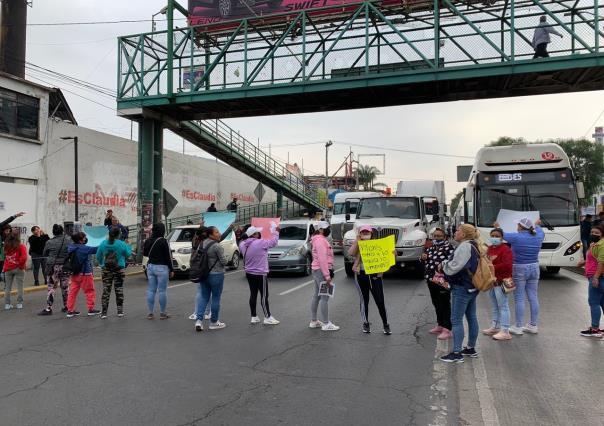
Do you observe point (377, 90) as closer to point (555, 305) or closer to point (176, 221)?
point (555, 305)

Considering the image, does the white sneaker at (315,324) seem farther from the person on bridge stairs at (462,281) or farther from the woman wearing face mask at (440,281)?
the person on bridge stairs at (462,281)

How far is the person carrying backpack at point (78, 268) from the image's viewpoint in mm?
9391

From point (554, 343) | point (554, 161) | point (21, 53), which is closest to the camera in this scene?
point (554, 343)

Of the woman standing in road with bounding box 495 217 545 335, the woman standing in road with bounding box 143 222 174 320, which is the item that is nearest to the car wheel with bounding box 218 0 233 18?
the woman standing in road with bounding box 143 222 174 320

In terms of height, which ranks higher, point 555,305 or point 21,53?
point 21,53

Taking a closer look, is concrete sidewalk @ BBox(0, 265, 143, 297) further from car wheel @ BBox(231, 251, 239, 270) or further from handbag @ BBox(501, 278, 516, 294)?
handbag @ BBox(501, 278, 516, 294)

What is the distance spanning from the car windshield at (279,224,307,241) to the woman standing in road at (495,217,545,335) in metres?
9.06

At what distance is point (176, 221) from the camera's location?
89.9 ft

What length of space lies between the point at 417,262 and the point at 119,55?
14.7m

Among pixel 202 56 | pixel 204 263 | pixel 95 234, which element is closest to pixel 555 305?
pixel 204 263

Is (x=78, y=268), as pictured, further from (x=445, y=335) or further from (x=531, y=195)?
(x=531, y=195)

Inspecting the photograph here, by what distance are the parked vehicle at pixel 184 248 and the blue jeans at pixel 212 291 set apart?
18.2 ft

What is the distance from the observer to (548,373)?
5.63 metres

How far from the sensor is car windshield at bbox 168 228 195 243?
16.5 metres
